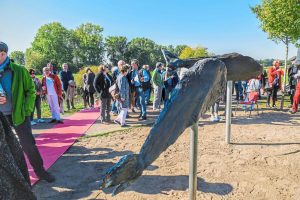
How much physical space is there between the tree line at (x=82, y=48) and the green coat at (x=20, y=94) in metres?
64.2

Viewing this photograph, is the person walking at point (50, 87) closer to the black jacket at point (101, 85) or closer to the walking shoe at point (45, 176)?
the black jacket at point (101, 85)

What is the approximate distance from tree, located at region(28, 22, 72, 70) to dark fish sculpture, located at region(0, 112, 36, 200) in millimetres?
71545

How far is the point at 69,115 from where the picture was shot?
10547mm

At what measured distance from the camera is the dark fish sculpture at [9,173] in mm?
2521

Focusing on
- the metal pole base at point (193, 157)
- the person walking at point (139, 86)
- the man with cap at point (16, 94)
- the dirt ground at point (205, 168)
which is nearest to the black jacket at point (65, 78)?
the person walking at point (139, 86)

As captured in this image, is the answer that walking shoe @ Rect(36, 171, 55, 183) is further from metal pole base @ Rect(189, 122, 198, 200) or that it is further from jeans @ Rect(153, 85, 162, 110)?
jeans @ Rect(153, 85, 162, 110)

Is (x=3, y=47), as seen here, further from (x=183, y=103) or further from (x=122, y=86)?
(x=122, y=86)

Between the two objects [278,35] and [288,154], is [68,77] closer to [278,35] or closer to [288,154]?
[288,154]

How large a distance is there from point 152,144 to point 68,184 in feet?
11.4

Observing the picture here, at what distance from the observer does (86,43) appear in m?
76.0

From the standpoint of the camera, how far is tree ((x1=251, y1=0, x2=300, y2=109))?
467 inches

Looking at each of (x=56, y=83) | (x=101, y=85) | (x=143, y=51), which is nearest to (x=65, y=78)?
(x=56, y=83)

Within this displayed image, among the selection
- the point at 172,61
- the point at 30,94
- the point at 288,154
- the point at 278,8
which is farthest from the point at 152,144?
the point at 278,8

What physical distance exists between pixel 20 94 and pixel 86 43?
7571 centimetres
